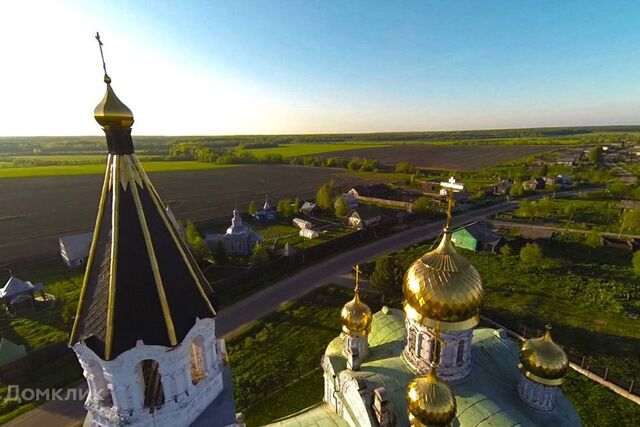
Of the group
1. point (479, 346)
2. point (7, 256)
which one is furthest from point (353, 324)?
point (7, 256)

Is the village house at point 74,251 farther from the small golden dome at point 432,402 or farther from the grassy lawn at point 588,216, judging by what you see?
the grassy lawn at point 588,216

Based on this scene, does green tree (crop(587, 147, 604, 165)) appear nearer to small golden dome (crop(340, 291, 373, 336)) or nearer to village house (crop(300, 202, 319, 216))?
village house (crop(300, 202, 319, 216))

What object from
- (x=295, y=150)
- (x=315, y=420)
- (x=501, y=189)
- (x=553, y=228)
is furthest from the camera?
(x=295, y=150)

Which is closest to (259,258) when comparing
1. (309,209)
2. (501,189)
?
(309,209)

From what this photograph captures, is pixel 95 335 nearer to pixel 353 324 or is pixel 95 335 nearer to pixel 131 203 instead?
pixel 131 203

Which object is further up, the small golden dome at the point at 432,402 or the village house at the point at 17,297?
the small golden dome at the point at 432,402

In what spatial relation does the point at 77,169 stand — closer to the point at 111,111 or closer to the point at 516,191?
the point at 111,111

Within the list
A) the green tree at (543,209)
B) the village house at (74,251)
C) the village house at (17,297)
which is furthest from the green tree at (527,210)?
the village house at (17,297)
